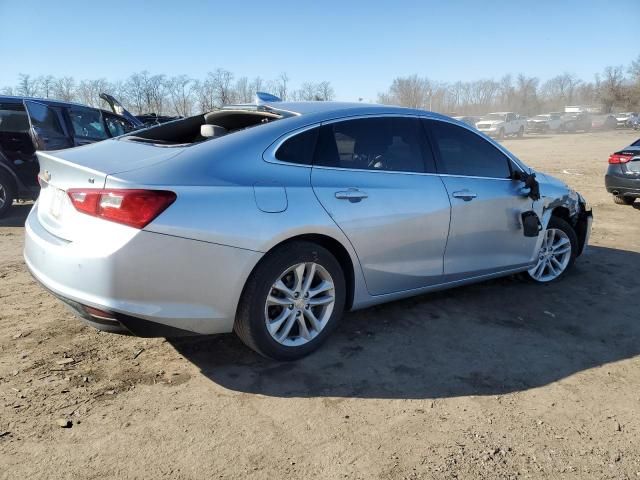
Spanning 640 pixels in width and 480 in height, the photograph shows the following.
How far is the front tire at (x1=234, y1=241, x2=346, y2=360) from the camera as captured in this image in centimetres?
292

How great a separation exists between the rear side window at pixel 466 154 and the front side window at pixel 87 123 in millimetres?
6242

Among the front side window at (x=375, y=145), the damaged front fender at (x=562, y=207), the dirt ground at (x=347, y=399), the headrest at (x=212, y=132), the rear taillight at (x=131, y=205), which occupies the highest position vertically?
the headrest at (x=212, y=132)

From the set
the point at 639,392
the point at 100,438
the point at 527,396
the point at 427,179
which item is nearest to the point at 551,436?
the point at 527,396

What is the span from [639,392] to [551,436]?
33.9 inches

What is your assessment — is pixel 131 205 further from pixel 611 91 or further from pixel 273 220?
pixel 611 91

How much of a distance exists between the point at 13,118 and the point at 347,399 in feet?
24.4

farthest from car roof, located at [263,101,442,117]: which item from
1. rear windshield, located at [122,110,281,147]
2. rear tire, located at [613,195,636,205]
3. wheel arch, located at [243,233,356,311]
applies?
rear tire, located at [613,195,636,205]

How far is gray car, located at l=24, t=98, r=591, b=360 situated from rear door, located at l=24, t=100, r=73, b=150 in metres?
4.42

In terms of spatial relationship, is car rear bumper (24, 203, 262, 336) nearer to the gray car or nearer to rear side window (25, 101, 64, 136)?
the gray car

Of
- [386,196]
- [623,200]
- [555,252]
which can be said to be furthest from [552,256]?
[623,200]

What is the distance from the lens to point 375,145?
365 cm

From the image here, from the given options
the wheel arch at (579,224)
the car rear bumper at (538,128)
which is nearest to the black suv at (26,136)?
the wheel arch at (579,224)

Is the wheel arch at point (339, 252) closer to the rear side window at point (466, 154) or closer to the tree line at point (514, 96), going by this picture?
the rear side window at point (466, 154)

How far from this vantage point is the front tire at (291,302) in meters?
2.92
